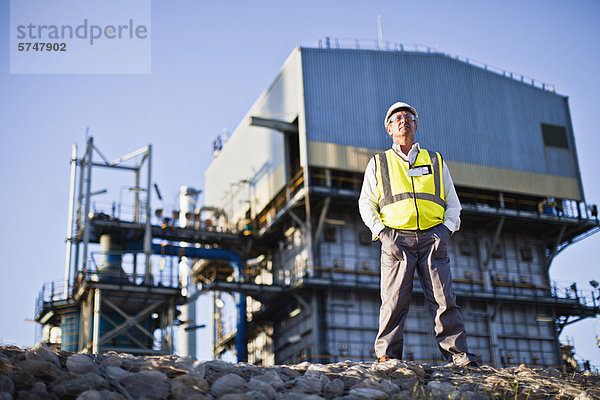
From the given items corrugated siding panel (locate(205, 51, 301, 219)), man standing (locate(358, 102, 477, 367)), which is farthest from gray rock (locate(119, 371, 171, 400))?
corrugated siding panel (locate(205, 51, 301, 219))

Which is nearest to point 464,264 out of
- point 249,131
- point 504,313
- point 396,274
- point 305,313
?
point 504,313

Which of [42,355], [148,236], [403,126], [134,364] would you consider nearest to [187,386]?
[134,364]

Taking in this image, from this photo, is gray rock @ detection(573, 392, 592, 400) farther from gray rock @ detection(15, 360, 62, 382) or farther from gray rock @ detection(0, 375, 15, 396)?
gray rock @ detection(0, 375, 15, 396)

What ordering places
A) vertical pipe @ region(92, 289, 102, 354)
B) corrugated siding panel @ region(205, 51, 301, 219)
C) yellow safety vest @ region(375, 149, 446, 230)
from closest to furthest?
yellow safety vest @ region(375, 149, 446, 230), vertical pipe @ region(92, 289, 102, 354), corrugated siding panel @ region(205, 51, 301, 219)

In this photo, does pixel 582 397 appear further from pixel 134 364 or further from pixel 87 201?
pixel 87 201

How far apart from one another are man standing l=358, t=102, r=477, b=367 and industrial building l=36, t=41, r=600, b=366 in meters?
20.9

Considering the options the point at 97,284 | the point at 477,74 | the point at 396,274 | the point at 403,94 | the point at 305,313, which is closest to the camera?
the point at 396,274

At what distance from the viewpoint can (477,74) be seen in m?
34.5

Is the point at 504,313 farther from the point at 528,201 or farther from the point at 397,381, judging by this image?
the point at 397,381

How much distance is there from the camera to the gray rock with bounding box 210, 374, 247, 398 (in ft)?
17.3

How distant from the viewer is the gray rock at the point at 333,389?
5613 mm

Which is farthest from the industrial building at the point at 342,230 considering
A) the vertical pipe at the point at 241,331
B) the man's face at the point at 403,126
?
the man's face at the point at 403,126

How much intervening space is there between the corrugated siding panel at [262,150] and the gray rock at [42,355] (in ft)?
84.7

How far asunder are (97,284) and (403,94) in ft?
48.5
